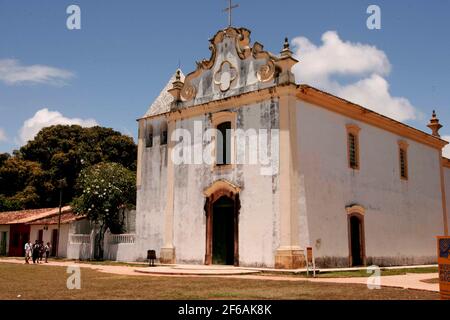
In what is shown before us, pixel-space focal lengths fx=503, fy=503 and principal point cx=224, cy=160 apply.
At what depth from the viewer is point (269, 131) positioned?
19.1 meters

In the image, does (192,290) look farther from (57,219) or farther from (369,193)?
(57,219)

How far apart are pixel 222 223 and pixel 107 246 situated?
7.80m

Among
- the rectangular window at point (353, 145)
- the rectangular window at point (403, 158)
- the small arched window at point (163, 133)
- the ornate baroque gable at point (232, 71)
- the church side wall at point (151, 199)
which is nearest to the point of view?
the ornate baroque gable at point (232, 71)

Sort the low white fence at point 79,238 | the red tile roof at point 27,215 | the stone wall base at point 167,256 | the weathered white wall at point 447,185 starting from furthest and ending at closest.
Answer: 1. the red tile roof at point 27,215
2. the weathered white wall at point 447,185
3. the low white fence at point 79,238
4. the stone wall base at point 167,256

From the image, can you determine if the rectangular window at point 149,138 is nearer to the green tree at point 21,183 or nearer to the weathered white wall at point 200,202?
the weathered white wall at point 200,202

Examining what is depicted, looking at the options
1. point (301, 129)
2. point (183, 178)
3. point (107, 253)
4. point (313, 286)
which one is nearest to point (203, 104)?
point (183, 178)

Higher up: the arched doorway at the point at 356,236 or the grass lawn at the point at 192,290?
the arched doorway at the point at 356,236

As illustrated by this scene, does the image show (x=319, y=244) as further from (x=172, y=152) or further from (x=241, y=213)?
(x=172, y=152)

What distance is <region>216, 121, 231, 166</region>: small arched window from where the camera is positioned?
20438 millimetres

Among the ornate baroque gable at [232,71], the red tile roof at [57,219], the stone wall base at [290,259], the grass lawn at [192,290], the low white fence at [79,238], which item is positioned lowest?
the grass lawn at [192,290]

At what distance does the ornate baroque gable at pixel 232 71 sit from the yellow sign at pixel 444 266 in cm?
1028

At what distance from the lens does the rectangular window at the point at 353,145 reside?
21656 mm

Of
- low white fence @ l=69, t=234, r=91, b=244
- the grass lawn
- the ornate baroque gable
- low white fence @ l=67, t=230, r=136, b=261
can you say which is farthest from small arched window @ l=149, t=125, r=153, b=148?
the grass lawn

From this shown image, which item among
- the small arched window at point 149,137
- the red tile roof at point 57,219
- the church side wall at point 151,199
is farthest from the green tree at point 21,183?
the church side wall at point 151,199
